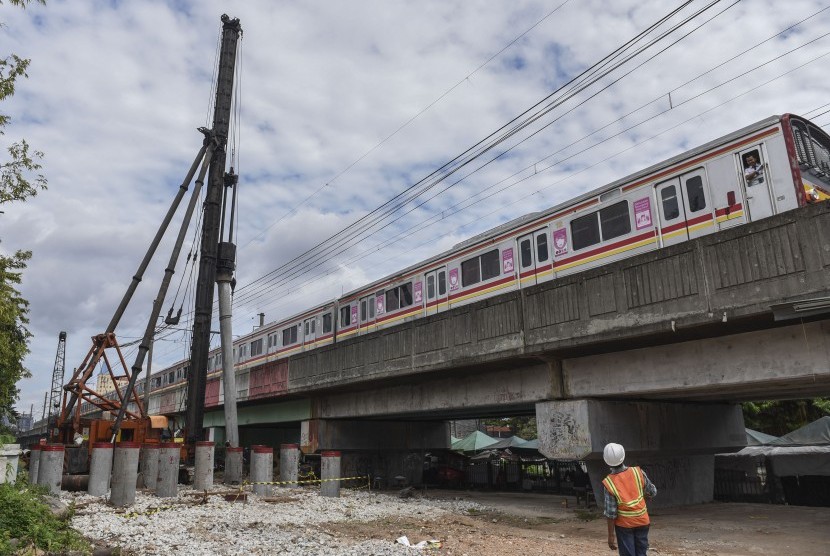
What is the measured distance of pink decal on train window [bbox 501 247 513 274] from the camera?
638 inches

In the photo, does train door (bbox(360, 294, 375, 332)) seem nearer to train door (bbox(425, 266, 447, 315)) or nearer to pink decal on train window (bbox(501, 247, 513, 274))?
train door (bbox(425, 266, 447, 315))

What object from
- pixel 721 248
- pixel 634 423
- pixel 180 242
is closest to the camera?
pixel 721 248

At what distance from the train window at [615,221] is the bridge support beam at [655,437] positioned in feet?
12.9

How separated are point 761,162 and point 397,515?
11.2m

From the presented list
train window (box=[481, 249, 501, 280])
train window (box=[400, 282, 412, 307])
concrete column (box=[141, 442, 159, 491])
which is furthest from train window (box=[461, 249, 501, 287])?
concrete column (box=[141, 442, 159, 491])

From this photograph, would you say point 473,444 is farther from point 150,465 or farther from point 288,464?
point 150,465

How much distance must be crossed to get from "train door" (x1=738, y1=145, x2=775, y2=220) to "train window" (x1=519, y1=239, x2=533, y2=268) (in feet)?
18.6

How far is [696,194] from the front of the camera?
11.9 meters

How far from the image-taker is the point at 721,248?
9773mm

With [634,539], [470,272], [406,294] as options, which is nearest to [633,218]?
[470,272]

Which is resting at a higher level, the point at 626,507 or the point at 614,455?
the point at 614,455

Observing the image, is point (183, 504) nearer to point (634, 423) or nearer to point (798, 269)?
point (634, 423)

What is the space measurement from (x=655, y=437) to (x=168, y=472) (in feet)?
43.0

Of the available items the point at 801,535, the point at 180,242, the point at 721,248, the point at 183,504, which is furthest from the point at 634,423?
the point at 180,242
